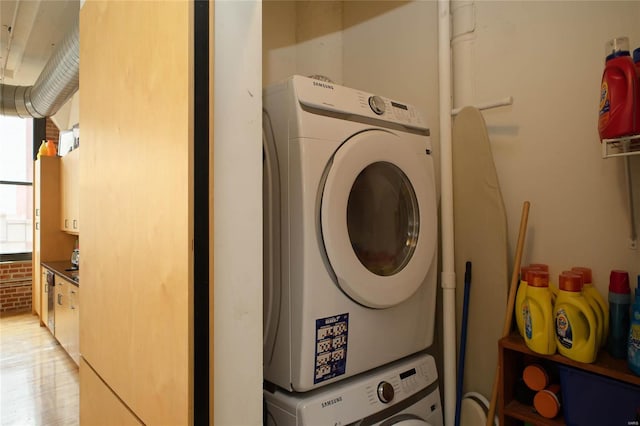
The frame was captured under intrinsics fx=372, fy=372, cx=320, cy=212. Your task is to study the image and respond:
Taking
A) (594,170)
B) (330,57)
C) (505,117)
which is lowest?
(594,170)

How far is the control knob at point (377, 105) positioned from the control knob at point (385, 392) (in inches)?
40.4

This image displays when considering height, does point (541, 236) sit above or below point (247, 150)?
below

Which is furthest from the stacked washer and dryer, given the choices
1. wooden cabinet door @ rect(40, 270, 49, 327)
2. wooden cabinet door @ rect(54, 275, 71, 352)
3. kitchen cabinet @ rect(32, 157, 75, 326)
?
kitchen cabinet @ rect(32, 157, 75, 326)

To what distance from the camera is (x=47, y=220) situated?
15.7 ft

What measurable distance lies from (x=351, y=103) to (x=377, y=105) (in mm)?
151

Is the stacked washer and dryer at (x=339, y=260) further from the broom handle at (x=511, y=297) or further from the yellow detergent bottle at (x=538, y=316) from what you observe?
the yellow detergent bottle at (x=538, y=316)

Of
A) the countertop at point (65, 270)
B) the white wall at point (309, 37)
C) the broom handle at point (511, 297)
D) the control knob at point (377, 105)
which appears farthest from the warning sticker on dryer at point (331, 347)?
the countertop at point (65, 270)

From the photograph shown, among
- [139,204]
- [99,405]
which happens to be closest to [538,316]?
[139,204]

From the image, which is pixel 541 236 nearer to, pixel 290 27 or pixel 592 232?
pixel 592 232

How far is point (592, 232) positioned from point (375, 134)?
0.99m

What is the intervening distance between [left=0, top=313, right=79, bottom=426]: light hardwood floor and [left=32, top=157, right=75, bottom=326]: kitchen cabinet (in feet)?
1.77

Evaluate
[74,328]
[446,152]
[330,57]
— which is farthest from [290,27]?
[74,328]

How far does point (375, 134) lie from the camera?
1377 mm

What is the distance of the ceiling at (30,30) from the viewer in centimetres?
295
